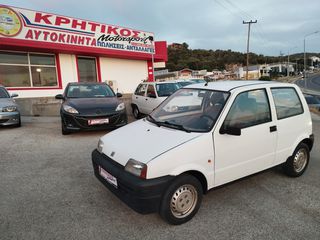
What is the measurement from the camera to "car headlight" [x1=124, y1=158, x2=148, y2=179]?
2570 mm

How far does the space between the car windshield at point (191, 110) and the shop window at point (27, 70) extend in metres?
11.2

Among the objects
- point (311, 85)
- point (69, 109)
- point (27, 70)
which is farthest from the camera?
point (311, 85)

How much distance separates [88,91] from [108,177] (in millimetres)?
5493

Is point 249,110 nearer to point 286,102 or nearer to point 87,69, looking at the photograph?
point 286,102

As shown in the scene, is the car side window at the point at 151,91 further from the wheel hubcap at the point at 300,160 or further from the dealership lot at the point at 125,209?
the wheel hubcap at the point at 300,160

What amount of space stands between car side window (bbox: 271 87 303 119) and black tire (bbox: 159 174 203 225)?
1823mm

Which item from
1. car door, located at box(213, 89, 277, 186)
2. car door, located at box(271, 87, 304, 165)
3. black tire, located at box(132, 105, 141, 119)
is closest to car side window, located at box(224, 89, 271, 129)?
car door, located at box(213, 89, 277, 186)

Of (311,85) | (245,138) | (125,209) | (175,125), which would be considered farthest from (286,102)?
(311,85)

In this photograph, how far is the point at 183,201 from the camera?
2.83m

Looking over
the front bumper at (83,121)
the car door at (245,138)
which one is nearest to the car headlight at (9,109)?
the front bumper at (83,121)

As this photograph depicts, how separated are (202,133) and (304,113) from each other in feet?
7.50

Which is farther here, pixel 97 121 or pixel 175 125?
pixel 97 121

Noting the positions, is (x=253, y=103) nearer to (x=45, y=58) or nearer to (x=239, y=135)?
(x=239, y=135)

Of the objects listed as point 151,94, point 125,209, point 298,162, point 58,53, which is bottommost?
point 125,209
